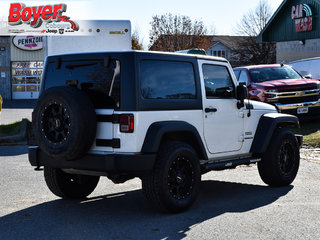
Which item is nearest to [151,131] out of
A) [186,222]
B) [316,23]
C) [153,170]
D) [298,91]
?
[153,170]

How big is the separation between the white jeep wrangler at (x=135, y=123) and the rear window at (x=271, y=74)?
27.7 ft

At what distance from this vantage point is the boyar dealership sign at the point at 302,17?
113 ft

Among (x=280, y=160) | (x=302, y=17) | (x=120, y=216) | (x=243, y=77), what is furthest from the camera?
(x=302, y=17)

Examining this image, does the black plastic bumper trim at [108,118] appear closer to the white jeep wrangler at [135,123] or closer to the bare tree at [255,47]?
the white jeep wrangler at [135,123]

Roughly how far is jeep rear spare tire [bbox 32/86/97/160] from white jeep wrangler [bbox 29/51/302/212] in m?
0.01

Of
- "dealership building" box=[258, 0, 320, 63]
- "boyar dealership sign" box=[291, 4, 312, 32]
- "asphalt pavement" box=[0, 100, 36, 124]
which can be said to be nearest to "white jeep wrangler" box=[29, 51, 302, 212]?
"asphalt pavement" box=[0, 100, 36, 124]

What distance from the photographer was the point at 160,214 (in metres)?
6.75

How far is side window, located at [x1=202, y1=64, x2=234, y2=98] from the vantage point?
24.8ft

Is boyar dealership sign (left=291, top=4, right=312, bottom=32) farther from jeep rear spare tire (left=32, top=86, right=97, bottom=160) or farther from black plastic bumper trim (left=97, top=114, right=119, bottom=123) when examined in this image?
jeep rear spare tire (left=32, top=86, right=97, bottom=160)

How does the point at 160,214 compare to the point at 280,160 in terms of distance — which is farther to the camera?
the point at 280,160

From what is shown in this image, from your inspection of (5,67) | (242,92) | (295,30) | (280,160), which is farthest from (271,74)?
(5,67)

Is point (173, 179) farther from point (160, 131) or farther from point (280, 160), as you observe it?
point (280, 160)

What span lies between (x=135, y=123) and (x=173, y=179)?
868 mm

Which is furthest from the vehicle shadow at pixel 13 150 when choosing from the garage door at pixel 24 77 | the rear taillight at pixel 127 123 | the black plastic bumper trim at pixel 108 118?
the garage door at pixel 24 77
